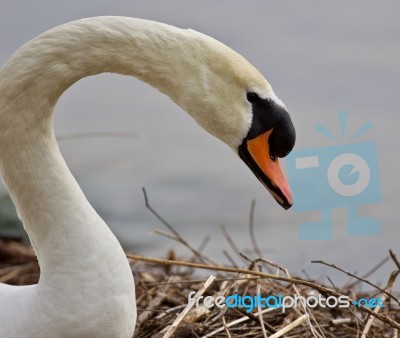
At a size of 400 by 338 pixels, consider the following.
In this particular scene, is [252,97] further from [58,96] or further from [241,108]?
[58,96]

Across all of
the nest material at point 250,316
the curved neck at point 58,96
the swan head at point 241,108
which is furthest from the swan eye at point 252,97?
the nest material at point 250,316

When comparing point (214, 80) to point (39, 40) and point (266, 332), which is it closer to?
point (39, 40)

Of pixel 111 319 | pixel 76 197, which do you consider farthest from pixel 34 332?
pixel 76 197

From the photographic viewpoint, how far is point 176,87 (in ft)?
6.49

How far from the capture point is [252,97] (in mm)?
1941

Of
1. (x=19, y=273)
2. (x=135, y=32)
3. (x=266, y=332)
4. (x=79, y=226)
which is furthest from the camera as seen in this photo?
(x=19, y=273)

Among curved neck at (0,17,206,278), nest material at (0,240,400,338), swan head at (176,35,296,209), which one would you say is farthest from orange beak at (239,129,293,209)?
nest material at (0,240,400,338)

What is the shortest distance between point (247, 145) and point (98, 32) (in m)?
0.41

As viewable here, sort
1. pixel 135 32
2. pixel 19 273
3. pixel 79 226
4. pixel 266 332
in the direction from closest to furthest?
pixel 135 32, pixel 79 226, pixel 266 332, pixel 19 273

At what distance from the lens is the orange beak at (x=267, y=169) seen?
197 centimetres

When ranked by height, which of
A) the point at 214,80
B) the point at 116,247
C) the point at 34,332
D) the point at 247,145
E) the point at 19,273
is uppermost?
the point at 214,80

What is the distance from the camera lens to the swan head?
1.94 metres

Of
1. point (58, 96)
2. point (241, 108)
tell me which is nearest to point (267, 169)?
point (241, 108)

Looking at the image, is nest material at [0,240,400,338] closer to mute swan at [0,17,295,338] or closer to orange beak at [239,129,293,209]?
mute swan at [0,17,295,338]
